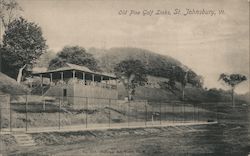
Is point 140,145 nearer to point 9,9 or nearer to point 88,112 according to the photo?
point 88,112

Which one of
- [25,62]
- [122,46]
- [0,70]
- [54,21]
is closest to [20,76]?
[25,62]

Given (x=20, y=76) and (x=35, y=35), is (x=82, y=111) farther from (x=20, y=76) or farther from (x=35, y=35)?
(x=35, y=35)

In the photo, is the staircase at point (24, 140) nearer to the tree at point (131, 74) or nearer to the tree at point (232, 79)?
the tree at point (131, 74)

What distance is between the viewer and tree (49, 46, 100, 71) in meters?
8.40

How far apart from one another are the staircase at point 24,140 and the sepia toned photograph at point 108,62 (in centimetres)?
3

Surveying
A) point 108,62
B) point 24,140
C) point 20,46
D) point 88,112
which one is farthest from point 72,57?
point 88,112

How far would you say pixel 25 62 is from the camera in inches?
365

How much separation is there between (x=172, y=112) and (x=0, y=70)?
712 centimetres

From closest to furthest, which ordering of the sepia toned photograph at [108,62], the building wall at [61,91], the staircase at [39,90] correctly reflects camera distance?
1. the sepia toned photograph at [108,62]
2. the staircase at [39,90]
3. the building wall at [61,91]

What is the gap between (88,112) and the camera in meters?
11.1

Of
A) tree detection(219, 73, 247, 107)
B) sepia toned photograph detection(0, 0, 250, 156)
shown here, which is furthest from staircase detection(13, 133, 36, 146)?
tree detection(219, 73, 247, 107)

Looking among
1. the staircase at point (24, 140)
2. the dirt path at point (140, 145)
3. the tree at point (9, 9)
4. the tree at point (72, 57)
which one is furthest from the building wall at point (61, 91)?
the tree at point (9, 9)

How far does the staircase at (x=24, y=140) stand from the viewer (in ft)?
24.9

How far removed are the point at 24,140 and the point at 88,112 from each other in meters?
3.49
